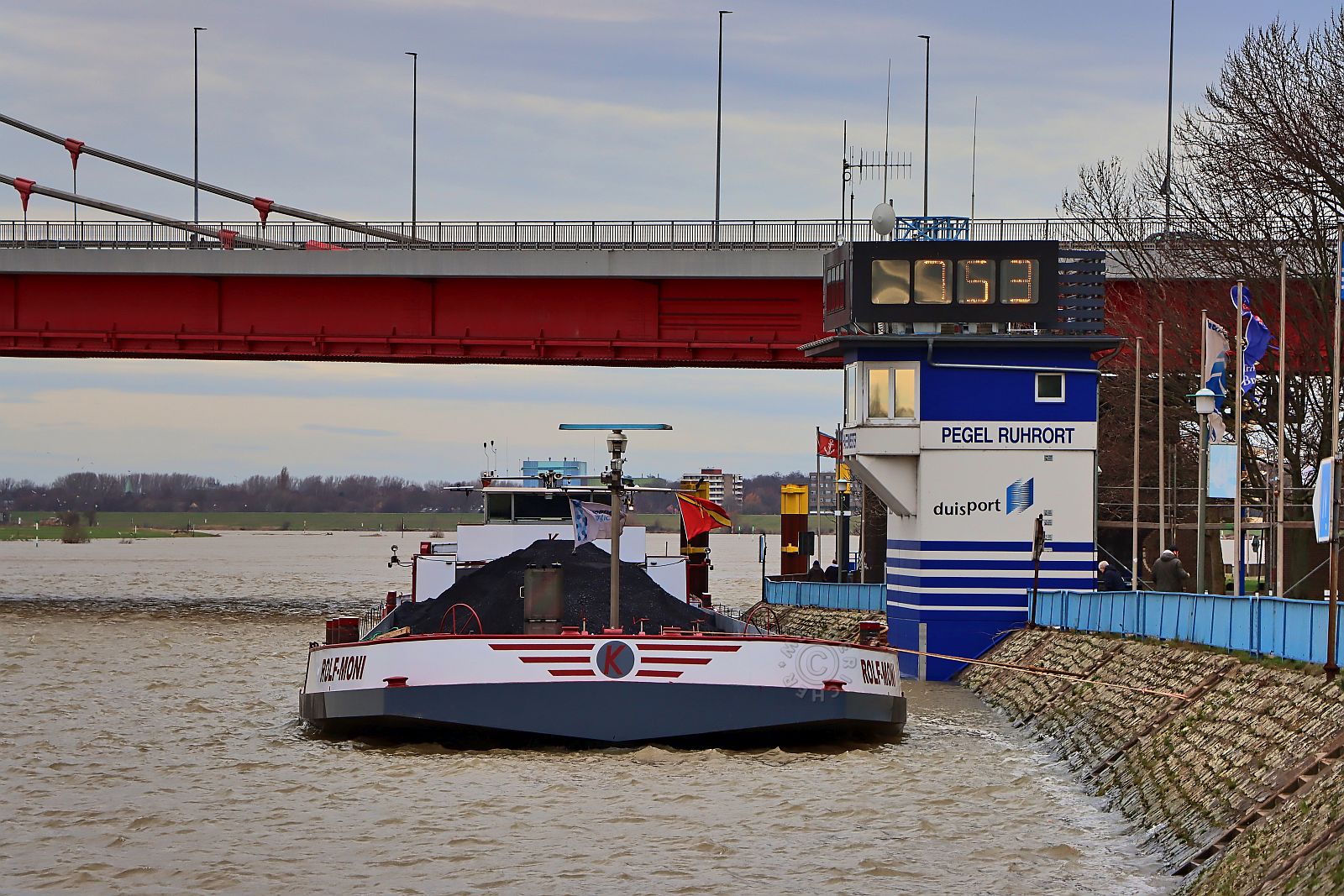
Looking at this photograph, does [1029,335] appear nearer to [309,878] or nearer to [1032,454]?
[1032,454]

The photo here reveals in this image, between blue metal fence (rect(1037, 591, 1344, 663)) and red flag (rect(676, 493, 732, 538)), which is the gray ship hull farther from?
blue metal fence (rect(1037, 591, 1344, 663))

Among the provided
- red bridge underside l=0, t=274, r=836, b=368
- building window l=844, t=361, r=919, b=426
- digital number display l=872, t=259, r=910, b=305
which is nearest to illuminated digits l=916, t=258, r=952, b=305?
digital number display l=872, t=259, r=910, b=305

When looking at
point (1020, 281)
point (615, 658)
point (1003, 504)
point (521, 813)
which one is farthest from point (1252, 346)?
A: point (521, 813)

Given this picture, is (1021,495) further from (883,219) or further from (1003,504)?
(883,219)

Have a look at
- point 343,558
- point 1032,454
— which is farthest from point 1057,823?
point 343,558

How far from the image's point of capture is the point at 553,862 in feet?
63.8

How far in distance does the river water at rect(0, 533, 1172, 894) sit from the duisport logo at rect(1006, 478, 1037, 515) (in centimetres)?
399

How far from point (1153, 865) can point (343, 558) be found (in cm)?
13865

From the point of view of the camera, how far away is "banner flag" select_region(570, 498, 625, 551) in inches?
1105

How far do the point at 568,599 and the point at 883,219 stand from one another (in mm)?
14551

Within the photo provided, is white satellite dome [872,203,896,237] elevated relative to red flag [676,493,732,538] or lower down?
elevated

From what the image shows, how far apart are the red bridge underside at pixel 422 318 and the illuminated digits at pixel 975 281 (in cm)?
1745

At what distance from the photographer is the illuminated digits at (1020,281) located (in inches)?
1446

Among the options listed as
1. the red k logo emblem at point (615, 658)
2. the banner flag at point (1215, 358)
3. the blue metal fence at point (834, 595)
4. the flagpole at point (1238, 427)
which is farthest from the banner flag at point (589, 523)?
the blue metal fence at point (834, 595)
